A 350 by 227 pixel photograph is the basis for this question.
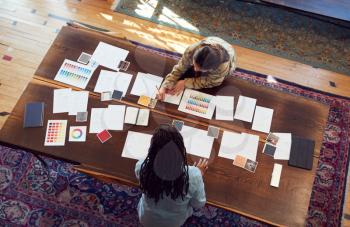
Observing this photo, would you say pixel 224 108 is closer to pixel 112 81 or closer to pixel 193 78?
pixel 193 78

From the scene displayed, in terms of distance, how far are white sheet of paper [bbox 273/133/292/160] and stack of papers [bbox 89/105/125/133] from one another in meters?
1.18

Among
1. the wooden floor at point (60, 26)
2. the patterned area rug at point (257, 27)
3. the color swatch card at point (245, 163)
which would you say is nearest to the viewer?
the color swatch card at point (245, 163)

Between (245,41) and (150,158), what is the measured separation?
2605mm

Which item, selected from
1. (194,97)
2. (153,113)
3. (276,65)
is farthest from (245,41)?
(153,113)

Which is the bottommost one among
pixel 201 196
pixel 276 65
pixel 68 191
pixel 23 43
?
pixel 68 191

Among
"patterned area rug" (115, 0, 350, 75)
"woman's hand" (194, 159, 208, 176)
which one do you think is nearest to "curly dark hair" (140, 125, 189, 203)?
"woman's hand" (194, 159, 208, 176)

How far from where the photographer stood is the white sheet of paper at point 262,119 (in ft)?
9.20

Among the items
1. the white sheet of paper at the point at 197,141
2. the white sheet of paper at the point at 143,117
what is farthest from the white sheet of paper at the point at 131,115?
the white sheet of paper at the point at 197,141

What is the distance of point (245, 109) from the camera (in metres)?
2.88

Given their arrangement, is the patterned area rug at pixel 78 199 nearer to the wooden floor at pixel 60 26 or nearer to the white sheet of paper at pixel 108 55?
the wooden floor at pixel 60 26

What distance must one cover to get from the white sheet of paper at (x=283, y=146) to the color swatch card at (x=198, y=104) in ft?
1.78

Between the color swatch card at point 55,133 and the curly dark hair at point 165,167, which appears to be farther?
the color swatch card at point 55,133

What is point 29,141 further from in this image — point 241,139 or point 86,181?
point 241,139

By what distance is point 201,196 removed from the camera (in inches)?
95.0
